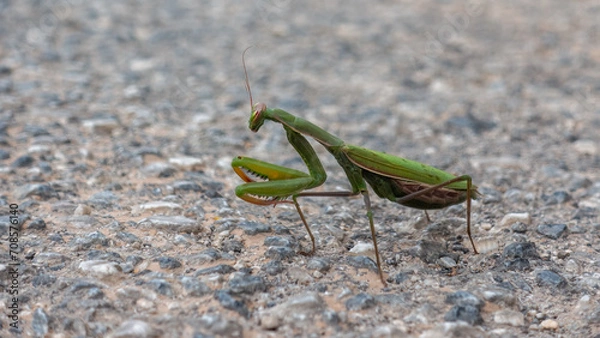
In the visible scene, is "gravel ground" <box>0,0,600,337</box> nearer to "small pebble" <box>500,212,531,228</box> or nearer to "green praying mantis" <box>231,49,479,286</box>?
"small pebble" <box>500,212,531,228</box>

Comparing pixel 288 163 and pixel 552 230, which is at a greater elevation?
pixel 288 163

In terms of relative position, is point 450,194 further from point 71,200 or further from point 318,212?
point 71,200

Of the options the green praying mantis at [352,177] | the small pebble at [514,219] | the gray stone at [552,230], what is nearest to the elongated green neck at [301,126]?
the green praying mantis at [352,177]

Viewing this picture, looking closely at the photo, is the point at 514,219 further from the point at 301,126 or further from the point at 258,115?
the point at 258,115

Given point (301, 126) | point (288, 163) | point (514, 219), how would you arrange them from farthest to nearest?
point (288, 163), point (514, 219), point (301, 126)

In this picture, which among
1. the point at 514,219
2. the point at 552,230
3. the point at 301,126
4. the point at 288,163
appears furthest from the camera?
the point at 288,163

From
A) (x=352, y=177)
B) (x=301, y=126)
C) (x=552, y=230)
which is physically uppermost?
(x=301, y=126)

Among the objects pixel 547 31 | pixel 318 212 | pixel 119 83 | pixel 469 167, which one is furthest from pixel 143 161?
pixel 547 31

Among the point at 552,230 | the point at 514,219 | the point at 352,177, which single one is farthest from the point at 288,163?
the point at 552,230
